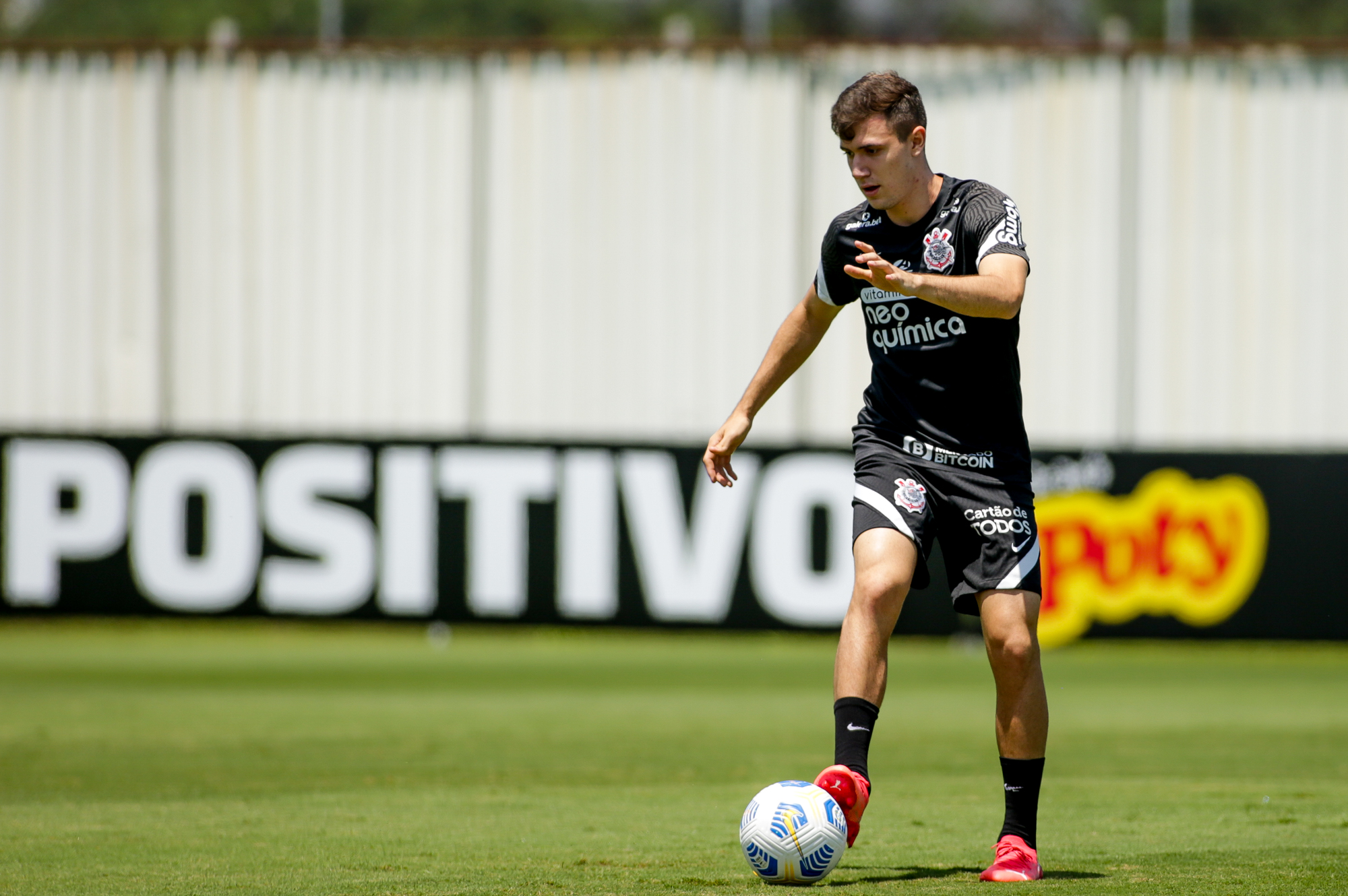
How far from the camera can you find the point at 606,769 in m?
7.48

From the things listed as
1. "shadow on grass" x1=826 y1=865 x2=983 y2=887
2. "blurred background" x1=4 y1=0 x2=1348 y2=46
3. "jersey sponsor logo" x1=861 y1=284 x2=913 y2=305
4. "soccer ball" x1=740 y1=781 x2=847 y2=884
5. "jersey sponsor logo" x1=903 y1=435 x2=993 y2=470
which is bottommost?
"shadow on grass" x1=826 y1=865 x2=983 y2=887

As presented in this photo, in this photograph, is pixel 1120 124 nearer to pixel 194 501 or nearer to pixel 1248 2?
pixel 194 501

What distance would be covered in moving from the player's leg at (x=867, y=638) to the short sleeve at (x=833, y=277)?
2.64 ft

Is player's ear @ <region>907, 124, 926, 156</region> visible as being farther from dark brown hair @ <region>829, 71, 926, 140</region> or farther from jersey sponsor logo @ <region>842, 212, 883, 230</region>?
jersey sponsor logo @ <region>842, 212, 883, 230</region>

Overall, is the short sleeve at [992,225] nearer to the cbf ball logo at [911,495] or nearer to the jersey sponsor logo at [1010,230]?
the jersey sponsor logo at [1010,230]

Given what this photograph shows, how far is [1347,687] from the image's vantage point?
11844 mm

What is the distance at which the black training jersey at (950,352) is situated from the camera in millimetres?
4977

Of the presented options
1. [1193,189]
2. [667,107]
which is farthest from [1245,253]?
[667,107]

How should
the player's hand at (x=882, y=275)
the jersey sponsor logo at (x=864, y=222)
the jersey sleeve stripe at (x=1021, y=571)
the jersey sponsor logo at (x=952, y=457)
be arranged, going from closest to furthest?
the player's hand at (x=882, y=275) < the jersey sleeve stripe at (x=1021, y=571) < the jersey sponsor logo at (x=952, y=457) < the jersey sponsor logo at (x=864, y=222)

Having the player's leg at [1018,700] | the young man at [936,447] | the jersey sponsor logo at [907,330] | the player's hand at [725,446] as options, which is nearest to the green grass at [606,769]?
the player's leg at [1018,700]

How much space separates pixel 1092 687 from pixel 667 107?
9.71 m

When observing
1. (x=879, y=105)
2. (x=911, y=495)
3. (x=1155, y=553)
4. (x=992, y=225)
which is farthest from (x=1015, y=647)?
(x=1155, y=553)

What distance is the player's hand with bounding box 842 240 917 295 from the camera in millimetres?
4527

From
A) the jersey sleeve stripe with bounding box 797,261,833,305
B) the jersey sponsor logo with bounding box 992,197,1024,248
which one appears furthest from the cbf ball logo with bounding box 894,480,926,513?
the jersey sponsor logo with bounding box 992,197,1024,248
